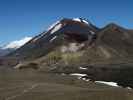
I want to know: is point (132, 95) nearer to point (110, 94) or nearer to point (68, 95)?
point (110, 94)

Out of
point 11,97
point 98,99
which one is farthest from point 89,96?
point 11,97

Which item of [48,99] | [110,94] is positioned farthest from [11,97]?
[110,94]

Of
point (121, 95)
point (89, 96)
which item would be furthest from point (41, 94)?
point (121, 95)

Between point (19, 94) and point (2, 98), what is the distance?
369 centimetres

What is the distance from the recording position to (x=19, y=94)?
5594cm

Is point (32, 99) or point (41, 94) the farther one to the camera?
point (41, 94)

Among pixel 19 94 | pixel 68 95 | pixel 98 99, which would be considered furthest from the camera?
pixel 19 94

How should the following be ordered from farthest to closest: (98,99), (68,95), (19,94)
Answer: (19,94) < (68,95) < (98,99)

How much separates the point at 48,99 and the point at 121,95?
990 cm

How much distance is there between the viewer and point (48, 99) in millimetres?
49188

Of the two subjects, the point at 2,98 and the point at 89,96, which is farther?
the point at 2,98

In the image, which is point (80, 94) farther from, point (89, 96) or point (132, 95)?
point (132, 95)

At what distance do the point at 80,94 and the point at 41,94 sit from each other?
6.29 metres

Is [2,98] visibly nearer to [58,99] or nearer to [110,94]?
[58,99]
